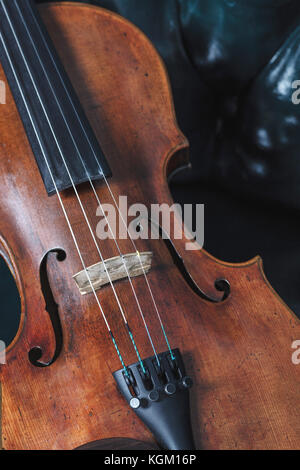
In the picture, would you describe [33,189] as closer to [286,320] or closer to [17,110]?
[17,110]

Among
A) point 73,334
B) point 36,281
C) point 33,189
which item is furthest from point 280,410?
point 33,189

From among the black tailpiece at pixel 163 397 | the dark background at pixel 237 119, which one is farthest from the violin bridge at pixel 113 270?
the dark background at pixel 237 119

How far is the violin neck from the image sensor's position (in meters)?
0.80

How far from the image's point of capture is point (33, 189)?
0.80 m

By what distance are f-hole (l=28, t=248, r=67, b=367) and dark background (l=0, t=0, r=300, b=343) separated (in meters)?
0.32

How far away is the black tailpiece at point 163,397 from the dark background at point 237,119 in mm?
461

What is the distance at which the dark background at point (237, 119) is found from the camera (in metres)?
1.04

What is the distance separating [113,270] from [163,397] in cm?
22

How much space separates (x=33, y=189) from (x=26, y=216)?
6cm

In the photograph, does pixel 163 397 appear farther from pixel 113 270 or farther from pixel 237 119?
pixel 237 119

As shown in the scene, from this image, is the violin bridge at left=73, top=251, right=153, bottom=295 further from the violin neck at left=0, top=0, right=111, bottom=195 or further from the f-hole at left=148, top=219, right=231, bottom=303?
the violin neck at left=0, top=0, right=111, bottom=195

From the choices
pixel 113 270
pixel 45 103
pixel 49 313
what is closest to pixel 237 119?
pixel 45 103

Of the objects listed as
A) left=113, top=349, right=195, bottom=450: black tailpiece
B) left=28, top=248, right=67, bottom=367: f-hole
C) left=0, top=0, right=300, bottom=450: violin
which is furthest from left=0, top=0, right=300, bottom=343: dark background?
left=113, top=349, right=195, bottom=450: black tailpiece

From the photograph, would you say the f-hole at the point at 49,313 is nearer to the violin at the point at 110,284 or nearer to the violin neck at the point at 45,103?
the violin at the point at 110,284
